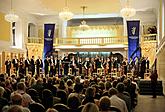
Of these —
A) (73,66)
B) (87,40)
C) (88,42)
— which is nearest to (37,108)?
(73,66)

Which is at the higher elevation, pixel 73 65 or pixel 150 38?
pixel 150 38

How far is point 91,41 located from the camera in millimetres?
25641

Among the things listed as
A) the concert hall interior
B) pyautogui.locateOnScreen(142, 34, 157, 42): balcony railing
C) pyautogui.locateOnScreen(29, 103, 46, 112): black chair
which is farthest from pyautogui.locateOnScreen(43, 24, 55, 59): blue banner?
pyautogui.locateOnScreen(29, 103, 46, 112): black chair

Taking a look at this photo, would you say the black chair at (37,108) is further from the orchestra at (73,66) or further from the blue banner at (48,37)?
the blue banner at (48,37)

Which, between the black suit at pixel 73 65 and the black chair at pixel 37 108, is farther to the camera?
the black suit at pixel 73 65

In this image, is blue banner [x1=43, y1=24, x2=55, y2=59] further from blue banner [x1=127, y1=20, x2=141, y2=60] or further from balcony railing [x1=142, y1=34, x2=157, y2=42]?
balcony railing [x1=142, y1=34, x2=157, y2=42]

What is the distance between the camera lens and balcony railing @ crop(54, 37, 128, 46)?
25.1m

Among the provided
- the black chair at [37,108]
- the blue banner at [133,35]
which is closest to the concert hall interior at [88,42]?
the blue banner at [133,35]

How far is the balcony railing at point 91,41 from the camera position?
25.1 meters

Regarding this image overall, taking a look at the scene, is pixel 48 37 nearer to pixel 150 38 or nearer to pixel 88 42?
pixel 88 42

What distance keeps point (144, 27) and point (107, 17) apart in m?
4.32

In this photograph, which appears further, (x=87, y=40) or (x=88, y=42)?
(x=87, y=40)

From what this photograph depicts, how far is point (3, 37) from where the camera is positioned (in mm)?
19500

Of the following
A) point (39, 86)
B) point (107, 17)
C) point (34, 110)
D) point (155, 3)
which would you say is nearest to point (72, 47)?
point (107, 17)
